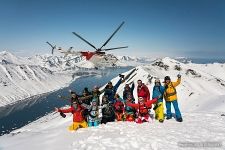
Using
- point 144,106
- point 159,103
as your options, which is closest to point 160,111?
point 159,103

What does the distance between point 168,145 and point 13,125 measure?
12791cm

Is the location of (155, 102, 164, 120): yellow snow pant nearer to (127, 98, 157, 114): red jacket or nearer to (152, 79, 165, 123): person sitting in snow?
(152, 79, 165, 123): person sitting in snow

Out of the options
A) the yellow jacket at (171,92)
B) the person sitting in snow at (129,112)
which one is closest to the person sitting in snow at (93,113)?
the person sitting in snow at (129,112)

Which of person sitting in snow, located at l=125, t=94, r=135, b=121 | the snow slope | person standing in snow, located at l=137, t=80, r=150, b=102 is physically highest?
person standing in snow, located at l=137, t=80, r=150, b=102

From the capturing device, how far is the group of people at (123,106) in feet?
64.1

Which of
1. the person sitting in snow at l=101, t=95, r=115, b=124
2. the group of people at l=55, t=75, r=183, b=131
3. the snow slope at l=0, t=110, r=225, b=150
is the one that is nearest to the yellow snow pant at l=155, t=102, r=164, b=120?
the group of people at l=55, t=75, r=183, b=131

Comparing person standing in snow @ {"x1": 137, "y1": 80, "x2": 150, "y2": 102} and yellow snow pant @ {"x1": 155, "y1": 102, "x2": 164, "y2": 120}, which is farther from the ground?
person standing in snow @ {"x1": 137, "y1": 80, "x2": 150, "y2": 102}

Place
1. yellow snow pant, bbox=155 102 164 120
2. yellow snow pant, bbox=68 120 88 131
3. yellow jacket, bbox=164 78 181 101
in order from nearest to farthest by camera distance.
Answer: yellow snow pant, bbox=68 120 88 131
yellow snow pant, bbox=155 102 164 120
yellow jacket, bbox=164 78 181 101

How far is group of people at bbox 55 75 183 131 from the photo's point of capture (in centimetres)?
1955

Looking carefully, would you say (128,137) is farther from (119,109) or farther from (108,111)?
(119,109)

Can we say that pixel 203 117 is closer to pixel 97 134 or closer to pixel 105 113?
pixel 105 113

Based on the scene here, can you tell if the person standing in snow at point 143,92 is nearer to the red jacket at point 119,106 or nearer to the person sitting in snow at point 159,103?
the person sitting in snow at point 159,103

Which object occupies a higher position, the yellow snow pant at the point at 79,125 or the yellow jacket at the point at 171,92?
the yellow jacket at the point at 171,92

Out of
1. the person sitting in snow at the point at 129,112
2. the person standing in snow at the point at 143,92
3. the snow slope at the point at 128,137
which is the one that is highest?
the person standing in snow at the point at 143,92
